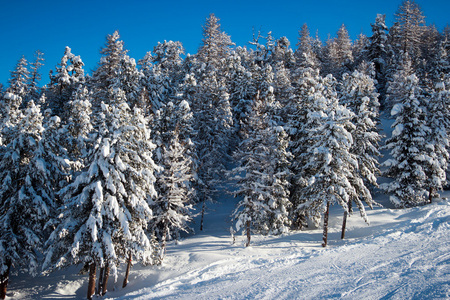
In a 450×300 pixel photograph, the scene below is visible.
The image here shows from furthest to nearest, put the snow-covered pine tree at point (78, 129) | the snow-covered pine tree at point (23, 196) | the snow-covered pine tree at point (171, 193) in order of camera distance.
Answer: the snow-covered pine tree at point (78, 129) → the snow-covered pine tree at point (171, 193) → the snow-covered pine tree at point (23, 196)

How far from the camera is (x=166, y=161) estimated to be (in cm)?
2158

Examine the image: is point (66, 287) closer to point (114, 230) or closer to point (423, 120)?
point (114, 230)

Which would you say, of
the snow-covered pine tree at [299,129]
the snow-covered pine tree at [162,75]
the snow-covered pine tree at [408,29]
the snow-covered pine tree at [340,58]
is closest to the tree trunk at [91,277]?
the snow-covered pine tree at [299,129]

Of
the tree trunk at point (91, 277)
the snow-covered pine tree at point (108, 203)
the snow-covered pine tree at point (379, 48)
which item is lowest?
the tree trunk at point (91, 277)

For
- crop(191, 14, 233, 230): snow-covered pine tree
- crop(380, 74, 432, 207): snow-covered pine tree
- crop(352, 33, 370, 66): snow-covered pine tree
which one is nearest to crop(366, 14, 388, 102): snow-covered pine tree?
crop(352, 33, 370, 66): snow-covered pine tree

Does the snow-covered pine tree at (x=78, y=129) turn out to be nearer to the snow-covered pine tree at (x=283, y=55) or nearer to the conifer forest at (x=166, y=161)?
the conifer forest at (x=166, y=161)

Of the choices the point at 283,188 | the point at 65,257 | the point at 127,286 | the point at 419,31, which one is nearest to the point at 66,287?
the point at 127,286

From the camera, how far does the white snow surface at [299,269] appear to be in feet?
37.0

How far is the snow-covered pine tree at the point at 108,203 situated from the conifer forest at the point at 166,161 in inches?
3.0

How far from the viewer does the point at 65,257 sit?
15383mm

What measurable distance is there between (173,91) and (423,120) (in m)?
36.4

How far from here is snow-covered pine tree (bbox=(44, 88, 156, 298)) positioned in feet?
50.9

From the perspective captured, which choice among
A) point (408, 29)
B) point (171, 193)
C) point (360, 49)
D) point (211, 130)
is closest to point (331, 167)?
point (171, 193)

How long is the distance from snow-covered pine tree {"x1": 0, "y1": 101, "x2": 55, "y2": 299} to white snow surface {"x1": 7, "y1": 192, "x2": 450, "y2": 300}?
10.8 ft
